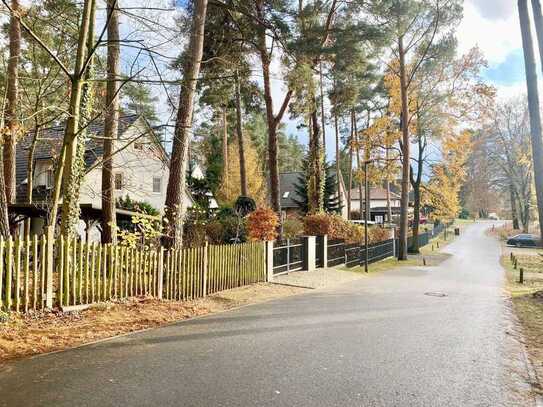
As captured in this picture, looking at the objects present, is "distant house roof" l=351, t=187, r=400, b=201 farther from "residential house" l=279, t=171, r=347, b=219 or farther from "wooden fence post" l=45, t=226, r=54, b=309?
"wooden fence post" l=45, t=226, r=54, b=309

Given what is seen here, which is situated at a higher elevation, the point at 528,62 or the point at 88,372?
the point at 528,62

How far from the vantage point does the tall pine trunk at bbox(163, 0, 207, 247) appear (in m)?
11.9

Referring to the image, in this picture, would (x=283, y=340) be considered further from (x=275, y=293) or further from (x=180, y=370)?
(x=275, y=293)

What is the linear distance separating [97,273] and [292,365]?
4.68 metres

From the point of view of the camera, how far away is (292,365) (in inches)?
231

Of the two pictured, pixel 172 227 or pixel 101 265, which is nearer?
pixel 101 265

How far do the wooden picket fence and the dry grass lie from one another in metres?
0.29

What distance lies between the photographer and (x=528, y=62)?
40.6 feet

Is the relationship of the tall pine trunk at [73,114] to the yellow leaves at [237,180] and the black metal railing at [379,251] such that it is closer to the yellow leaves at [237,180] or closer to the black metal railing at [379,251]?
the black metal railing at [379,251]

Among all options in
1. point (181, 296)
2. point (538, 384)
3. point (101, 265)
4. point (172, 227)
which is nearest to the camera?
point (538, 384)

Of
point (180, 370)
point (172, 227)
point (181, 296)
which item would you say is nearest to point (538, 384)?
Result: point (180, 370)

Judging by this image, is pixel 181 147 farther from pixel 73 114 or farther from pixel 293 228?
pixel 293 228

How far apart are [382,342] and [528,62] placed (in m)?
9.83

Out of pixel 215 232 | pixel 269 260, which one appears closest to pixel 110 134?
pixel 269 260
